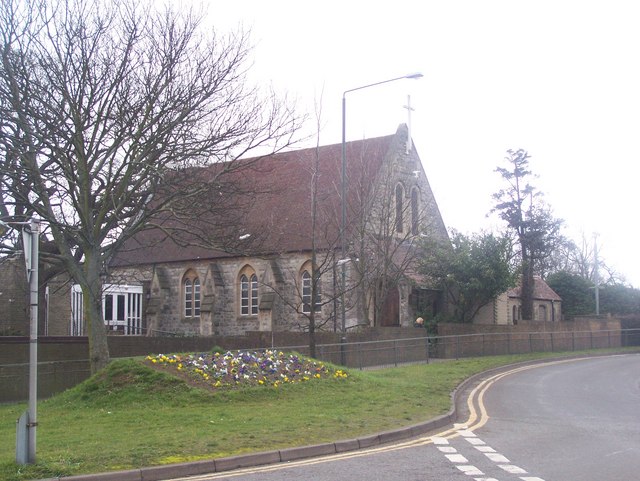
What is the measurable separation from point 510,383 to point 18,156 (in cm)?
1539

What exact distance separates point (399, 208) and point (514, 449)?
91.1ft

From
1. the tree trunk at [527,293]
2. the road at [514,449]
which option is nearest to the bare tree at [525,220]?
the tree trunk at [527,293]

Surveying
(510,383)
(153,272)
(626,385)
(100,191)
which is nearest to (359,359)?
(510,383)

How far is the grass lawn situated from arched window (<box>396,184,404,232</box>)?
17454 millimetres

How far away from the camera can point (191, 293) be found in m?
44.5

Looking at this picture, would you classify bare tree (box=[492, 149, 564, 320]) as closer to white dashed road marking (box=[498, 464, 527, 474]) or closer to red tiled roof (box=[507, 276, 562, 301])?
red tiled roof (box=[507, 276, 562, 301])

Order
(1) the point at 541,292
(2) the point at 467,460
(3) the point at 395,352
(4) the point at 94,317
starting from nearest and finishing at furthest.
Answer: (2) the point at 467,460 → (4) the point at 94,317 → (3) the point at 395,352 → (1) the point at 541,292

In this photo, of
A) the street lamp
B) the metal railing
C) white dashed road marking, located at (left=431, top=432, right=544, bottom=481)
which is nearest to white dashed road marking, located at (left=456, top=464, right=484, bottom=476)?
white dashed road marking, located at (left=431, top=432, right=544, bottom=481)

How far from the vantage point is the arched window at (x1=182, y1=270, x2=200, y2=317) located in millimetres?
44250

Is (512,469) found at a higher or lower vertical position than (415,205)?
lower

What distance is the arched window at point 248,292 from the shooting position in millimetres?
42062

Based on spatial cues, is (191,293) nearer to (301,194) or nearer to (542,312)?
(301,194)

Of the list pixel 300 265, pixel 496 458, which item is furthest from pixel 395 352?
pixel 496 458

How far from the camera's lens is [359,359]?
25.9 metres
